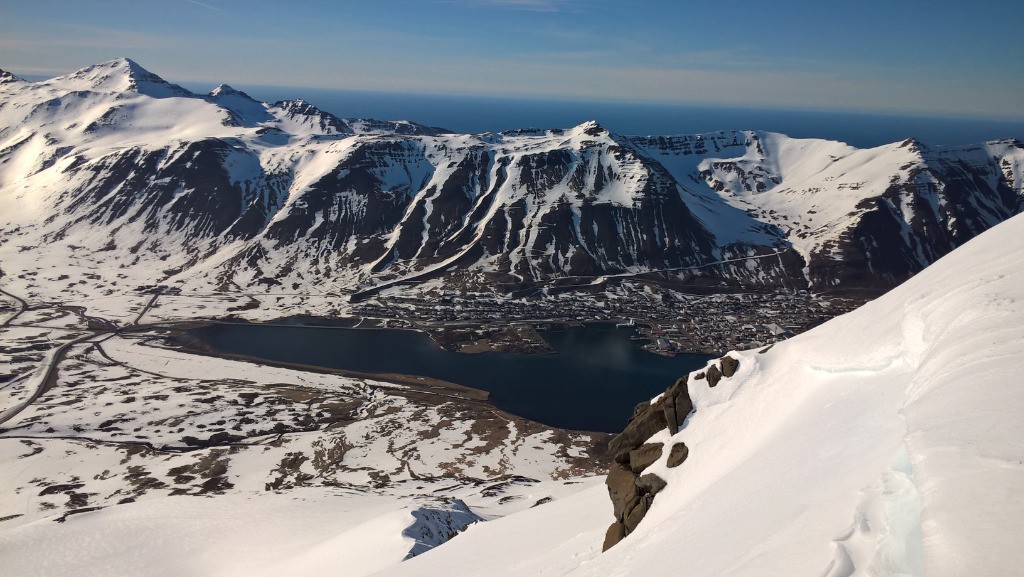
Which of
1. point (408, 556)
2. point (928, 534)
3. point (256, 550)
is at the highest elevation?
point (928, 534)

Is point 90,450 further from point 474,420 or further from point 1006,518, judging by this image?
point 1006,518

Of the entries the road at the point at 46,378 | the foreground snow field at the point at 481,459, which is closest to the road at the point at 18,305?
the foreground snow field at the point at 481,459

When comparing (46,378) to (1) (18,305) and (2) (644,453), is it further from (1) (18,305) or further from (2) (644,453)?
(2) (644,453)

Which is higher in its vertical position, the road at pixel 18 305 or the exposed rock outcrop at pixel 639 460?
the exposed rock outcrop at pixel 639 460

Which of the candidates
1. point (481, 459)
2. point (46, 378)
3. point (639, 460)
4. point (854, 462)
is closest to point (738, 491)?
point (854, 462)

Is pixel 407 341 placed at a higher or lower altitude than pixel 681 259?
lower

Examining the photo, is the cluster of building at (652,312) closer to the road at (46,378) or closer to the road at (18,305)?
the road at (46,378)

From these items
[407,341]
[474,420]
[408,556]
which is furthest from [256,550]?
[407,341]

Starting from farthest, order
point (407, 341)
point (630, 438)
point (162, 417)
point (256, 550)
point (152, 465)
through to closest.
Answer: point (407, 341), point (162, 417), point (152, 465), point (256, 550), point (630, 438)
